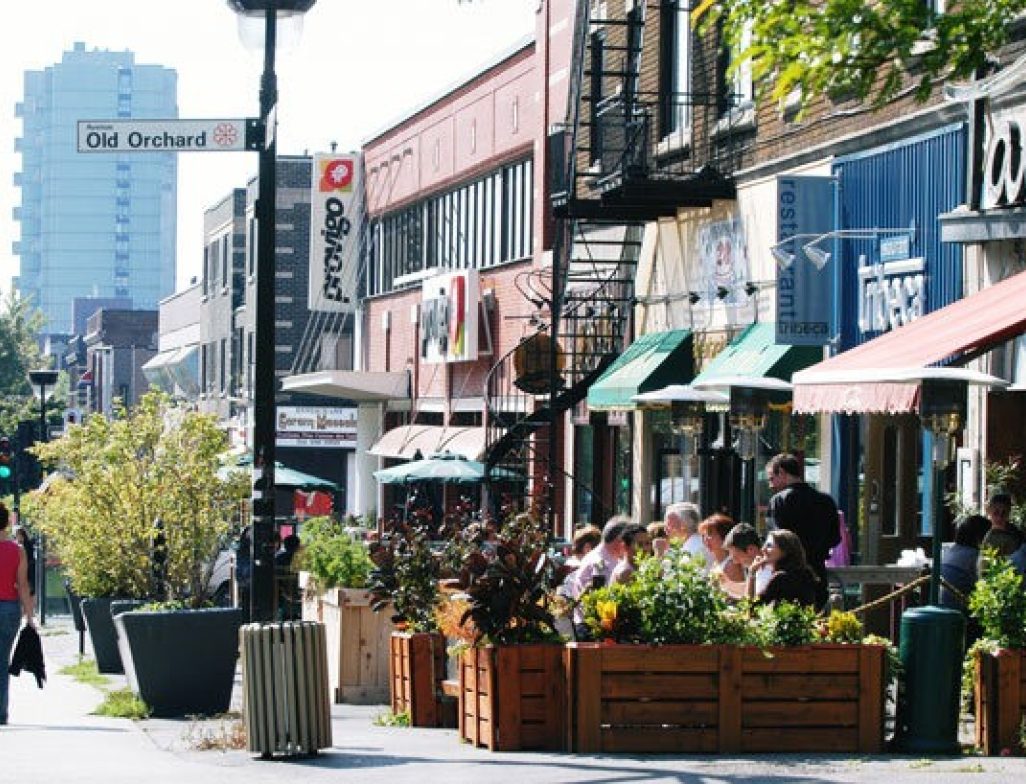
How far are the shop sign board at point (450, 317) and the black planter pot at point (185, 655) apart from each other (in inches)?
874

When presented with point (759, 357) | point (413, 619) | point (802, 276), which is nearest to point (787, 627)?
point (413, 619)

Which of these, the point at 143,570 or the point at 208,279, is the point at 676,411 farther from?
the point at 208,279

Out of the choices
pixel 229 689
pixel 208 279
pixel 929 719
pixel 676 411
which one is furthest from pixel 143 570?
pixel 208 279

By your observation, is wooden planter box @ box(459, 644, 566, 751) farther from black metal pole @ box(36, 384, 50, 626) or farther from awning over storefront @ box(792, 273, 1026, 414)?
black metal pole @ box(36, 384, 50, 626)

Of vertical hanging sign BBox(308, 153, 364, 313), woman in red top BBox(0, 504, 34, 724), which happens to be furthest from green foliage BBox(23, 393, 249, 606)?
vertical hanging sign BBox(308, 153, 364, 313)

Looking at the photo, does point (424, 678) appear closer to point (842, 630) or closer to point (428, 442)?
point (842, 630)

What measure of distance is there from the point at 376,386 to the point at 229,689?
99.4ft

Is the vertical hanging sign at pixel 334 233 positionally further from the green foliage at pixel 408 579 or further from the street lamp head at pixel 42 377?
the green foliage at pixel 408 579

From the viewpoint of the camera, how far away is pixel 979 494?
690 inches

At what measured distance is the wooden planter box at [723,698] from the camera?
1288cm

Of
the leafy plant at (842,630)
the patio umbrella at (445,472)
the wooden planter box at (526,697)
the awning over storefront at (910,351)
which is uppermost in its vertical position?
the awning over storefront at (910,351)

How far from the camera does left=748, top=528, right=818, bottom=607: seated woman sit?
45.3 ft

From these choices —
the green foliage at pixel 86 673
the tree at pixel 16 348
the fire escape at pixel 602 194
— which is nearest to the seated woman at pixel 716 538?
the fire escape at pixel 602 194

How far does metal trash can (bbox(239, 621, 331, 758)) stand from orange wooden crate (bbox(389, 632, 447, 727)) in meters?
2.40
